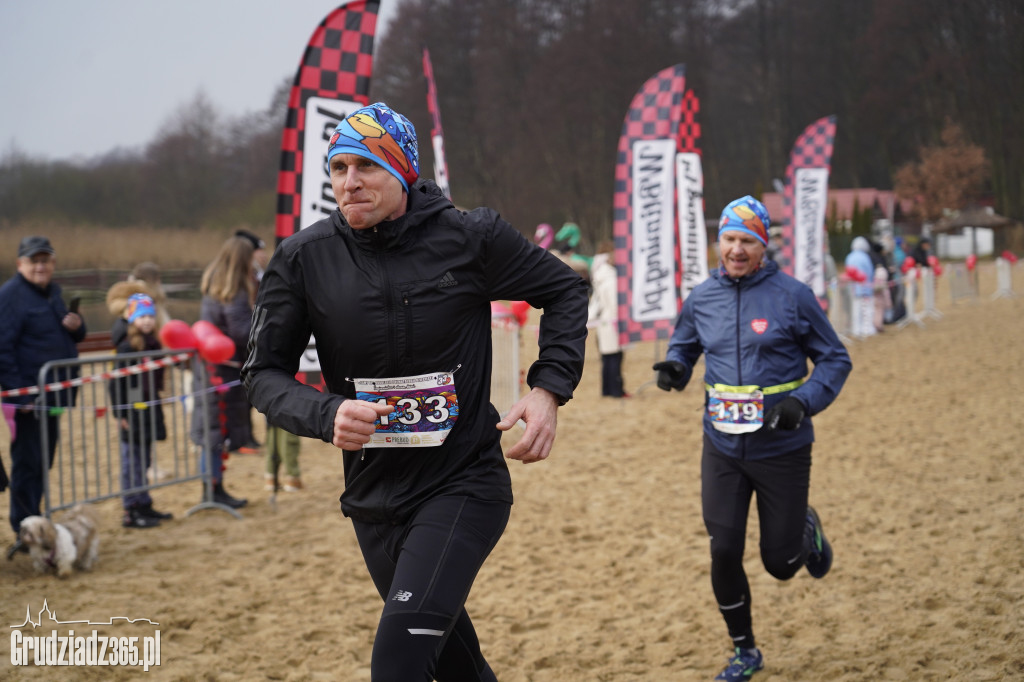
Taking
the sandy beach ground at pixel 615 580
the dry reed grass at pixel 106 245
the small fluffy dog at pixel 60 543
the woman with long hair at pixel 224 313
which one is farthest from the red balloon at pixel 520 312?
the dry reed grass at pixel 106 245

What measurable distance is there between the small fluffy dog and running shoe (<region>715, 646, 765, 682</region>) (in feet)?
12.5

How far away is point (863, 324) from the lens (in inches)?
675

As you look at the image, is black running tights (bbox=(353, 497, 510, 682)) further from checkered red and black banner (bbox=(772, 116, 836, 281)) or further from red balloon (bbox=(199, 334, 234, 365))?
checkered red and black banner (bbox=(772, 116, 836, 281))

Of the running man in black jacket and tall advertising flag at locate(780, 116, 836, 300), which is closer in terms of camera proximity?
the running man in black jacket

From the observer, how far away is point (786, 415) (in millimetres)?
3568

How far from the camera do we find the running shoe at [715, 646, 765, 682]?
150 inches

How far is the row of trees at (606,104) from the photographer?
15070 mm

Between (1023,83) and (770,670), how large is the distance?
164ft

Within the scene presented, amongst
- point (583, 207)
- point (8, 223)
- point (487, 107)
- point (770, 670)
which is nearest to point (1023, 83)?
point (583, 207)

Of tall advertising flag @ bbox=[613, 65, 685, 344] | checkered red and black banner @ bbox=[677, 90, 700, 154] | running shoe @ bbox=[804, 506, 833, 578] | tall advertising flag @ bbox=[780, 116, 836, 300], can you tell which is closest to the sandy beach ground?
running shoe @ bbox=[804, 506, 833, 578]

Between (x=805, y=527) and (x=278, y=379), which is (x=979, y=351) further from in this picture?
(x=278, y=379)

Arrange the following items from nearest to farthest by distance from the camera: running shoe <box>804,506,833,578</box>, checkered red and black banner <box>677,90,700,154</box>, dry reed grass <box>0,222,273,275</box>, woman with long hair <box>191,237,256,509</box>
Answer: running shoe <box>804,506,833,578</box> < woman with long hair <box>191,237,256,509</box> < checkered red and black banner <box>677,90,700,154</box> < dry reed grass <box>0,222,273,275</box>

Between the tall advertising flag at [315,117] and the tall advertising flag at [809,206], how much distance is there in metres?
10.6

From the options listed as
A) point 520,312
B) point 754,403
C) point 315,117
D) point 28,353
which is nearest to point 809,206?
point 520,312
